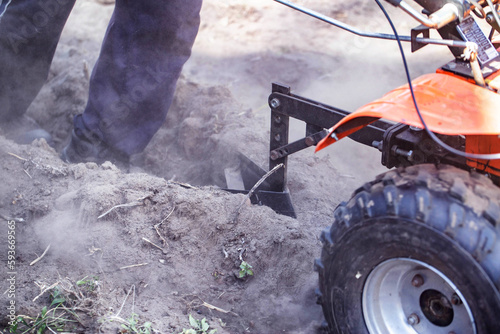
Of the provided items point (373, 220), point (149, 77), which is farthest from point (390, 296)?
point (149, 77)

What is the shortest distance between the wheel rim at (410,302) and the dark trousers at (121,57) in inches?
79.4

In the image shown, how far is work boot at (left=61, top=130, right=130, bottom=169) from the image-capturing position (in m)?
3.36

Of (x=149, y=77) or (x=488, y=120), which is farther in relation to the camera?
(x=149, y=77)

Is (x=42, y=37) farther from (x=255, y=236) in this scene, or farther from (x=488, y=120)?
(x=488, y=120)

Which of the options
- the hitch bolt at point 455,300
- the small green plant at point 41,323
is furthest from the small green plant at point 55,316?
the hitch bolt at point 455,300

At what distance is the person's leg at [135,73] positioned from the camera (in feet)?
9.79

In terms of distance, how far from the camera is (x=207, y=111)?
3.94 m

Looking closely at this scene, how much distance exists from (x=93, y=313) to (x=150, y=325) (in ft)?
0.78

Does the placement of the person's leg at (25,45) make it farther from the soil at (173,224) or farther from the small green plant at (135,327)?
the small green plant at (135,327)

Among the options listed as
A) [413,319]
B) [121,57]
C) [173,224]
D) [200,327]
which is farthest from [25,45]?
[413,319]

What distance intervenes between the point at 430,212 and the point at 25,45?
2.88 meters

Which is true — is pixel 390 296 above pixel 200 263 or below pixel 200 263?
above

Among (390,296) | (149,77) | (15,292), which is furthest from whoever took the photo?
(149,77)

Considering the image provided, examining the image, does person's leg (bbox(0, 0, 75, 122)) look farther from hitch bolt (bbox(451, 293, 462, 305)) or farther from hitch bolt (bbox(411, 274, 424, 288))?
hitch bolt (bbox(451, 293, 462, 305))
